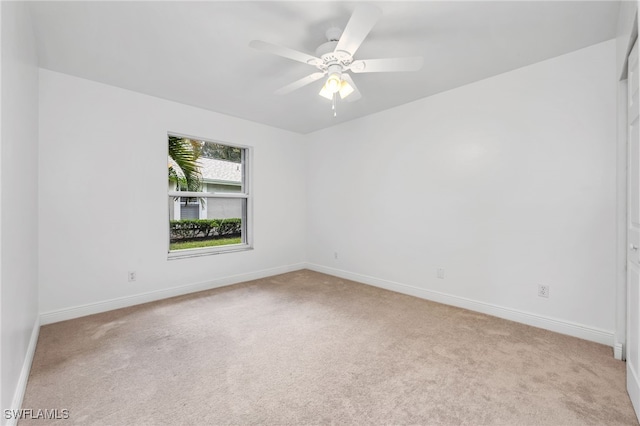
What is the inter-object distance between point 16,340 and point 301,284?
286 centimetres

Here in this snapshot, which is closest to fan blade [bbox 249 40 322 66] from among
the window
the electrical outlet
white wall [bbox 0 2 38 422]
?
white wall [bbox 0 2 38 422]

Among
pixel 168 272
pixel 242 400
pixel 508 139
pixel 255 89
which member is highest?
pixel 255 89

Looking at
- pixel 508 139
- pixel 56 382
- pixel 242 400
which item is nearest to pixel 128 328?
pixel 56 382

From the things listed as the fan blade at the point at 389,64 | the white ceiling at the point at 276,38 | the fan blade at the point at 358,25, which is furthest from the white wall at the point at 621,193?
the fan blade at the point at 358,25

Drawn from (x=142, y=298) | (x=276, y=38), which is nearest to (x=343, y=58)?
(x=276, y=38)

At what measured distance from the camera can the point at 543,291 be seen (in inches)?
101

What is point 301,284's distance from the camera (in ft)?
13.2

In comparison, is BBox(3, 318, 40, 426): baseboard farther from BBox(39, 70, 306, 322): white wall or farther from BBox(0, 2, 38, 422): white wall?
BBox(39, 70, 306, 322): white wall

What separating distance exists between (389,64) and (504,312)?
101 inches

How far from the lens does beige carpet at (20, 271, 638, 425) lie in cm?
152

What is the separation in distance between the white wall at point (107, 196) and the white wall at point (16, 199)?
0.48m

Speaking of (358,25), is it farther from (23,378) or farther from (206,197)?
(206,197)

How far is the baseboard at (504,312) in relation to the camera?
231cm

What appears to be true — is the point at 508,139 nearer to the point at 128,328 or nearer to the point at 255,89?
the point at 255,89
